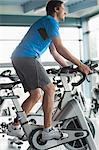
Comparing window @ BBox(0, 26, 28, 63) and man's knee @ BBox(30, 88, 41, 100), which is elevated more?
man's knee @ BBox(30, 88, 41, 100)

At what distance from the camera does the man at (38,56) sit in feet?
9.10

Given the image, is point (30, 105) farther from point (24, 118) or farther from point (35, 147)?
point (35, 147)

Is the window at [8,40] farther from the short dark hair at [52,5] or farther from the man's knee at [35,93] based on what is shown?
the short dark hair at [52,5]

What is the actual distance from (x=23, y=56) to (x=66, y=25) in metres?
7.35

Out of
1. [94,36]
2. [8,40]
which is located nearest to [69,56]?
[8,40]

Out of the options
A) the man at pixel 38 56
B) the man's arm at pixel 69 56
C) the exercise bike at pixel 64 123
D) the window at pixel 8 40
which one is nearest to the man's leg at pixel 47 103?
the man at pixel 38 56

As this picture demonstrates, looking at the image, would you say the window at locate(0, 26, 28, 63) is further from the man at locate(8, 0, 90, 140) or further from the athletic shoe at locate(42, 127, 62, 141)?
the athletic shoe at locate(42, 127, 62, 141)

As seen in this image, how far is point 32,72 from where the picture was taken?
2898 millimetres

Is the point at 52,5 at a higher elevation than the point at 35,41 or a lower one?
higher

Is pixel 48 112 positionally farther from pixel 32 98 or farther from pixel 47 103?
pixel 32 98

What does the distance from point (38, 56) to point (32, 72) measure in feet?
0.55

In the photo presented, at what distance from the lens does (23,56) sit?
2.94 m

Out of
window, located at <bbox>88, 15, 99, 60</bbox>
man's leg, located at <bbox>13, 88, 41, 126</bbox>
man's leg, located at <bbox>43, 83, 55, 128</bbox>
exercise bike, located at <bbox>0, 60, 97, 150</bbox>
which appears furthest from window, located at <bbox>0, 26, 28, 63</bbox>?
man's leg, located at <bbox>43, 83, 55, 128</bbox>

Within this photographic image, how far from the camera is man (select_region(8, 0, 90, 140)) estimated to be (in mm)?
2773
